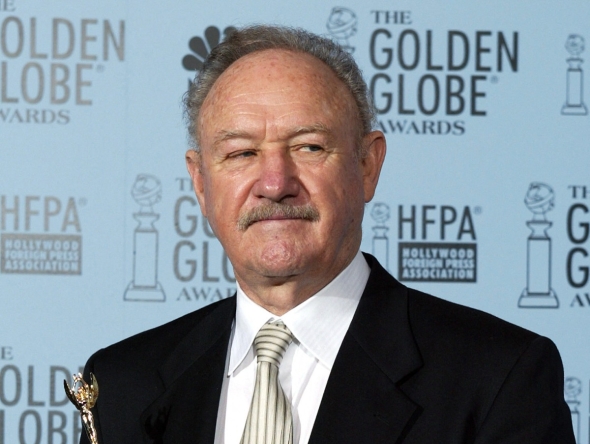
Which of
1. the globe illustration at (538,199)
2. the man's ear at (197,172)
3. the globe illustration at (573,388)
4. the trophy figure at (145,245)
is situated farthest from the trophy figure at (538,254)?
the man's ear at (197,172)

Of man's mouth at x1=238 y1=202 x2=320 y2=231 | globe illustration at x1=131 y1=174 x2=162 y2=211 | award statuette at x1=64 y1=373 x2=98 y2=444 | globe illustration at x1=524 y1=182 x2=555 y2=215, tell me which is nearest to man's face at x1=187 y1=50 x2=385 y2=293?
man's mouth at x1=238 y1=202 x2=320 y2=231

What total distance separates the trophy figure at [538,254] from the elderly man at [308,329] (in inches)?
41.7

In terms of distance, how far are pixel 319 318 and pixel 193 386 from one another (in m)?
0.26

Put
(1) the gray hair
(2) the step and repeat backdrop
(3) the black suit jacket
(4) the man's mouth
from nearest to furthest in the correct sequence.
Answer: (3) the black suit jacket → (4) the man's mouth → (1) the gray hair → (2) the step and repeat backdrop

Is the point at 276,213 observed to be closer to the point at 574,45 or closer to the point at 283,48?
the point at 283,48

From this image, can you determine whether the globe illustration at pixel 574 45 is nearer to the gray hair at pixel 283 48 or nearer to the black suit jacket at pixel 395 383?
the gray hair at pixel 283 48

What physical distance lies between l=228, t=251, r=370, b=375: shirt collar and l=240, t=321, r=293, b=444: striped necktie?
47 millimetres

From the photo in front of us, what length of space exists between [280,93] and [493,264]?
4.19 ft

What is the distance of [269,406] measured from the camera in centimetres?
168

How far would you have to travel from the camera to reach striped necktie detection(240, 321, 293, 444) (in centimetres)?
167

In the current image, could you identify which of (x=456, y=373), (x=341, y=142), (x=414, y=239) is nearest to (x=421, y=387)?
(x=456, y=373)

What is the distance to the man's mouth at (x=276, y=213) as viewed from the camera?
170 centimetres

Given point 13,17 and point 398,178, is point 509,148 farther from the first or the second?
point 13,17

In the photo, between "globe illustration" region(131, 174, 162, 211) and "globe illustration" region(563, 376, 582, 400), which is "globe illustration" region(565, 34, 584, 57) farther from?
"globe illustration" region(131, 174, 162, 211)
